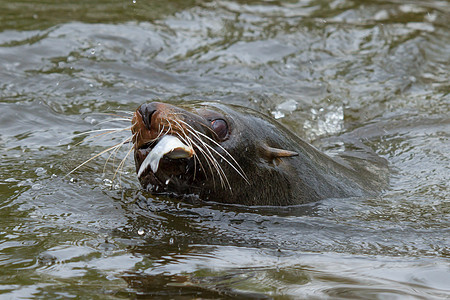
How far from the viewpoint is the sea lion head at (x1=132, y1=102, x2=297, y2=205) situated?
423 centimetres

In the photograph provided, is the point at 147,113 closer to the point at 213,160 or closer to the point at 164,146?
the point at 164,146

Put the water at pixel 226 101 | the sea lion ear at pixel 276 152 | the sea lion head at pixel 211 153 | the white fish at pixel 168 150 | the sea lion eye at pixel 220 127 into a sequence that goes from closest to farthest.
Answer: the water at pixel 226 101 → the white fish at pixel 168 150 → the sea lion head at pixel 211 153 → the sea lion eye at pixel 220 127 → the sea lion ear at pixel 276 152

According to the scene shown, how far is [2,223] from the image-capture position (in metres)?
4.35

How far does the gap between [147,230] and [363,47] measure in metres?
5.61

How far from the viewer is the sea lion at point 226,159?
4.24 m

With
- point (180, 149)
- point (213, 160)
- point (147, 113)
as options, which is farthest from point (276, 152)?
point (147, 113)

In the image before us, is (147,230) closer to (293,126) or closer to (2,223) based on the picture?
(2,223)

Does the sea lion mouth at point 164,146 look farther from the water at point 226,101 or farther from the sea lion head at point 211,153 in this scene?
the water at point 226,101

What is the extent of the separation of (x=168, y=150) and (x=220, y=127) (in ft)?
1.66

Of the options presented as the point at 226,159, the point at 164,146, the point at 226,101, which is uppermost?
the point at 226,101

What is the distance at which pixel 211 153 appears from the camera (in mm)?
4410

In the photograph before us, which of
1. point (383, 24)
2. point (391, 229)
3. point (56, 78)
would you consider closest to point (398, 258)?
point (391, 229)

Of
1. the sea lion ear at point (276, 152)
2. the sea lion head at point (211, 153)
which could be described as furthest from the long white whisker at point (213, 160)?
the sea lion ear at point (276, 152)

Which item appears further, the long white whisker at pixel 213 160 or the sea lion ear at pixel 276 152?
the sea lion ear at pixel 276 152
